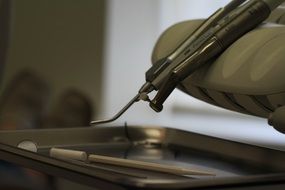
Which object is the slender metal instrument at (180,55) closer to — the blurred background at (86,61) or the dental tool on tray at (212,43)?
the dental tool on tray at (212,43)

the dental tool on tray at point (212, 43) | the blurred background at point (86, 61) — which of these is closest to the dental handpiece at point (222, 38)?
the dental tool on tray at point (212, 43)

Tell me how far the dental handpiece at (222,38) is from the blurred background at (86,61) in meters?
1.11

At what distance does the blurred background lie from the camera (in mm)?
1725

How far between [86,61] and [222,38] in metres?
1.44

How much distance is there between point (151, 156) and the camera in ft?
1.90

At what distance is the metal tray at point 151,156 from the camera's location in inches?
14.5

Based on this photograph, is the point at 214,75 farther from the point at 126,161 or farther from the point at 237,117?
the point at 237,117

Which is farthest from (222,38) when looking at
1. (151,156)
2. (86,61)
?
(86,61)

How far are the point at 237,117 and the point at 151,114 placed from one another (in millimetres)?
338

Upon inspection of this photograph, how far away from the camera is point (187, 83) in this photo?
576mm

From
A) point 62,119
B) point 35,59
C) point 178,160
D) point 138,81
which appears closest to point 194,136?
point 178,160

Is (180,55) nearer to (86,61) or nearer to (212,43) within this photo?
(212,43)

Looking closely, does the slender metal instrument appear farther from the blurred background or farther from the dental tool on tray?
the blurred background

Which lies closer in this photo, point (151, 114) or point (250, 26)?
point (250, 26)
